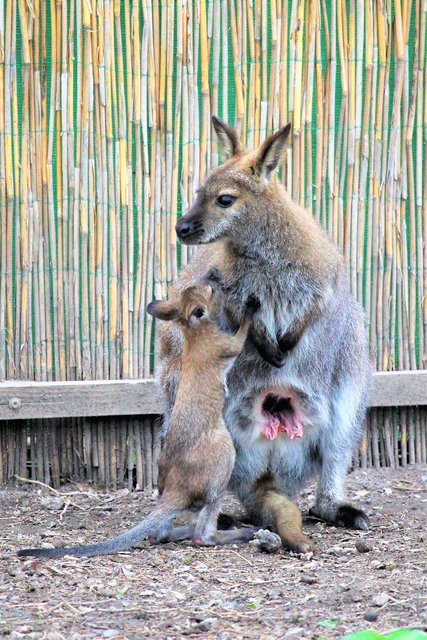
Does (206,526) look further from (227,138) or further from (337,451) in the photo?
(227,138)

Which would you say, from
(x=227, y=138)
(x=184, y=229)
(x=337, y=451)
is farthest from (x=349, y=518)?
(x=227, y=138)

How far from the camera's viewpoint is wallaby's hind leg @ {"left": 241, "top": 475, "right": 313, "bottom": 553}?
4633mm

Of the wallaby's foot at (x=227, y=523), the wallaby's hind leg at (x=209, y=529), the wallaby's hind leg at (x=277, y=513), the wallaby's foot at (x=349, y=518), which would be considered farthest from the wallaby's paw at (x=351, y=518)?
the wallaby's hind leg at (x=209, y=529)

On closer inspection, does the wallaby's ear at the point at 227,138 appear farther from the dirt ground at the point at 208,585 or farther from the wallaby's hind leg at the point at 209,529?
the dirt ground at the point at 208,585

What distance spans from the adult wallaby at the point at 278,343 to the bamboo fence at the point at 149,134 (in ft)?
1.91

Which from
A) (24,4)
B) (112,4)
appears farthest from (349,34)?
(24,4)

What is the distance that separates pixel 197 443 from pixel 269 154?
4.22 feet

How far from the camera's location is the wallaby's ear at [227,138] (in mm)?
5156

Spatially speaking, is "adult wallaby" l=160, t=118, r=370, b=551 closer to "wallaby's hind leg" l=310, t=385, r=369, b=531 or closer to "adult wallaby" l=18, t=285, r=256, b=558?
"wallaby's hind leg" l=310, t=385, r=369, b=531

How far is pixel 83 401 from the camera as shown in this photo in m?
5.79

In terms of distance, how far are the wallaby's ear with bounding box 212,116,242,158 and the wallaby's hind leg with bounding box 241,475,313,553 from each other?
4.88 ft

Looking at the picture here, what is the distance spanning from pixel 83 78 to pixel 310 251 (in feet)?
5.10

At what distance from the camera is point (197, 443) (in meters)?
4.62

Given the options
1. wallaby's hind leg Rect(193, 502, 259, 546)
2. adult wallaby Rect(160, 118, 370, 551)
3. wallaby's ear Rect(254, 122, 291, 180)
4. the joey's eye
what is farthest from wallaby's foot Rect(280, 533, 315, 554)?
wallaby's ear Rect(254, 122, 291, 180)
